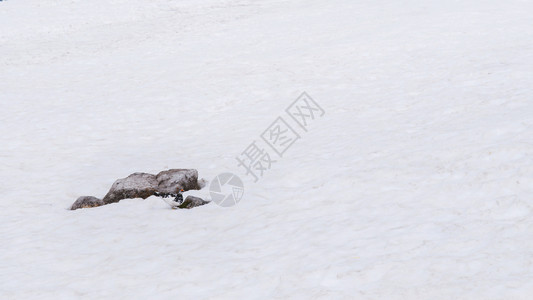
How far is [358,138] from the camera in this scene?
31.7 feet

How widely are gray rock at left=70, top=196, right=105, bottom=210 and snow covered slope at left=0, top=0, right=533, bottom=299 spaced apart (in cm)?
27

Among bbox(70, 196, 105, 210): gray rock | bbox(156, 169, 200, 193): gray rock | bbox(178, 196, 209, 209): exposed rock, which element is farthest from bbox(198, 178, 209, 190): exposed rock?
bbox(70, 196, 105, 210): gray rock

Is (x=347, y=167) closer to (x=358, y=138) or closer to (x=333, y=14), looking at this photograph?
(x=358, y=138)

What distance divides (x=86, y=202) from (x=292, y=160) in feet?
12.8

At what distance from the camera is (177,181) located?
8.46m

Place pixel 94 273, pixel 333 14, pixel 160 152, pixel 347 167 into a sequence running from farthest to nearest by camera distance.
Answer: pixel 333 14 < pixel 160 152 < pixel 347 167 < pixel 94 273

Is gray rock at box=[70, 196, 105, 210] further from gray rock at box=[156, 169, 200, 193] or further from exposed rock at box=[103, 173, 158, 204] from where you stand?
gray rock at box=[156, 169, 200, 193]

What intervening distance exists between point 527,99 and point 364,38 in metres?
9.42

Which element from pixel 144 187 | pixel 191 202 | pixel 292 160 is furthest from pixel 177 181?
pixel 292 160

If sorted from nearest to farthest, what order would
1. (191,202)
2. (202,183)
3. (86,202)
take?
(191,202)
(86,202)
(202,183)

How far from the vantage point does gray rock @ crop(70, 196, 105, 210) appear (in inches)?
326

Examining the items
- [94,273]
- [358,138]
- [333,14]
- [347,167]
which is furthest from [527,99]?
[333,14]

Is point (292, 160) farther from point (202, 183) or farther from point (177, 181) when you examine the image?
point (177, 181)

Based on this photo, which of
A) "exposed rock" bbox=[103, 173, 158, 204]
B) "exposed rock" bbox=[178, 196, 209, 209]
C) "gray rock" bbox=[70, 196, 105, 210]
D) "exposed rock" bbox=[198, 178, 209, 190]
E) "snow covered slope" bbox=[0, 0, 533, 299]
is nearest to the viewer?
"snow covered slope" bbox=[0, 0, 533, 299]
